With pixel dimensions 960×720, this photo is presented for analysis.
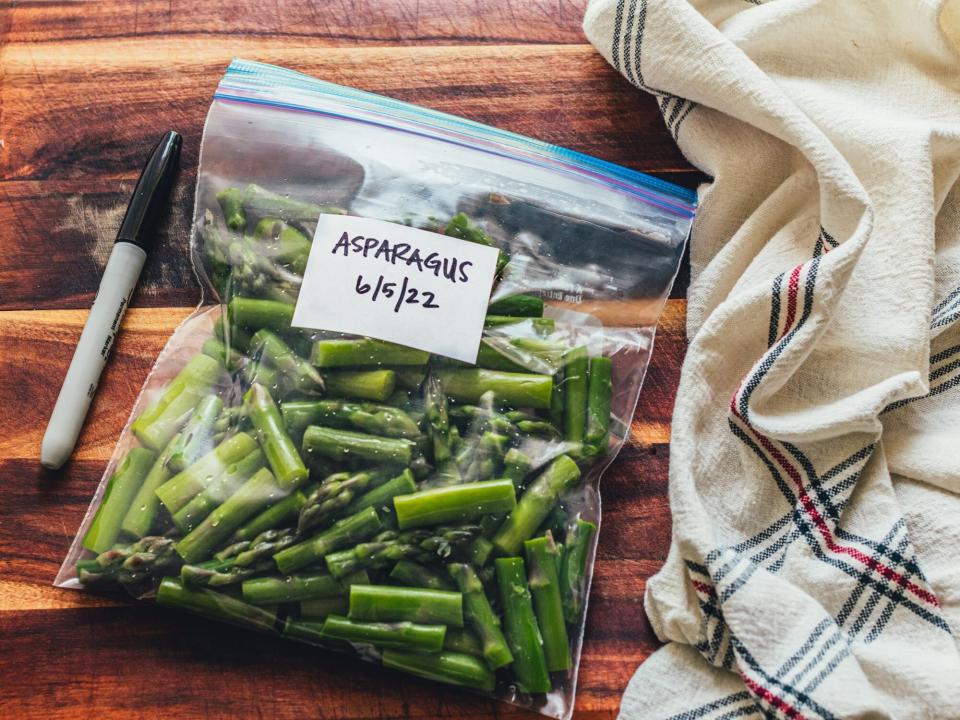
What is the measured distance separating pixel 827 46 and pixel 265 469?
0.80 m

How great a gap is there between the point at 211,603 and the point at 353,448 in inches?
7.9

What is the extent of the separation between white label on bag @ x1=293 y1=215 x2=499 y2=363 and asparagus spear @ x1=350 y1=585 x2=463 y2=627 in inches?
9.5

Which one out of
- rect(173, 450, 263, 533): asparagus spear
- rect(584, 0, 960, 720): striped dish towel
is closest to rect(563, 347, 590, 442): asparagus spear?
rect(584, 0, 960, 720): striped dish towel

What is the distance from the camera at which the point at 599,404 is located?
0.91 meters

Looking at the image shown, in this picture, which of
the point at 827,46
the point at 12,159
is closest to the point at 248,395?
the point at 12,159

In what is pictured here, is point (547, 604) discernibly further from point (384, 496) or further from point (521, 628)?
point (384, 496)

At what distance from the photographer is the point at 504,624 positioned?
84 cm

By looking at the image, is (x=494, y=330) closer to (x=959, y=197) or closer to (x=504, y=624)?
(x=504, y=624)

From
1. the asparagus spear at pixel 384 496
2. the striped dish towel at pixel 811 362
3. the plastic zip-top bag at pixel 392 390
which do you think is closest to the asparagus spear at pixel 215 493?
the plastic zip-top bag at pixel 392 390

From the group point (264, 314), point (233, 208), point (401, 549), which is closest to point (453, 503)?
point (401, 549)

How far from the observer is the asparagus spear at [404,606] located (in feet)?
2.69

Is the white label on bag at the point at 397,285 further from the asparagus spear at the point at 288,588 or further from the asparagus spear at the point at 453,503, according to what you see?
the asparagus spear at the point at 288,588

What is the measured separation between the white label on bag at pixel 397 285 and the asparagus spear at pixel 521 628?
0.22m

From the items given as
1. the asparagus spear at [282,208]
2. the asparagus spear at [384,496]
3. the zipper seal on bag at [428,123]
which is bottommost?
the asparagus spear at [384,496]
